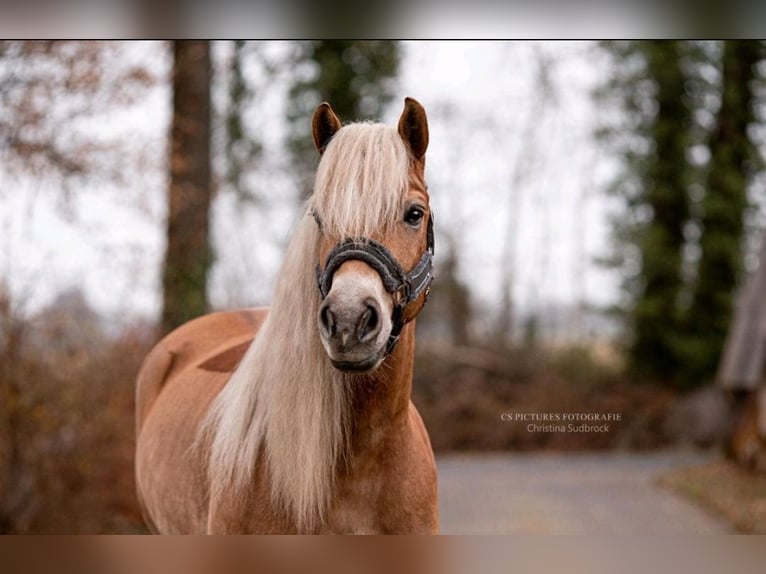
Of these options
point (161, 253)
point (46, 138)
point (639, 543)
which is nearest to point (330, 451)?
point (639, 543)

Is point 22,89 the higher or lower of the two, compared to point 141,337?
higher

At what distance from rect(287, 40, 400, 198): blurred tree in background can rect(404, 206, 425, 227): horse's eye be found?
2.19m

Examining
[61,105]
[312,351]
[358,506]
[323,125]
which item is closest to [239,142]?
[61,105]

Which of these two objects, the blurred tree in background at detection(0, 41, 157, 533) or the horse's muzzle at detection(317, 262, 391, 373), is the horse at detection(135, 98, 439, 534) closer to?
the horse's muzzle at detection(317, 262, 391, 373)

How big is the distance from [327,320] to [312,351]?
18cm

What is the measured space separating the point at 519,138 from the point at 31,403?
279cm

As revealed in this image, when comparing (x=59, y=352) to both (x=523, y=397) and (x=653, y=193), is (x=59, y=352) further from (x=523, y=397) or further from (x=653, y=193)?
(x=653, y=193)

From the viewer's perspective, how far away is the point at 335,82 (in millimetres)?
4176

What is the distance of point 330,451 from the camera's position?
1948mm

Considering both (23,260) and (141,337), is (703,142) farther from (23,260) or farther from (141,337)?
(23,260)

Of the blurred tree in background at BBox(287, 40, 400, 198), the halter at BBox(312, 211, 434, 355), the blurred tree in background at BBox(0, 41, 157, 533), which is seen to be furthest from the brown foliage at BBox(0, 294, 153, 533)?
the halter at BBox(312, 211, 434, 355)

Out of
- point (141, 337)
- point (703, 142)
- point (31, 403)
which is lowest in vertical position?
point (31, 403)

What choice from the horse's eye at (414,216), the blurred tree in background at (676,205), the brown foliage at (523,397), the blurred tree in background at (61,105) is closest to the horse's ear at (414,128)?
the horse's eye at (414,216)

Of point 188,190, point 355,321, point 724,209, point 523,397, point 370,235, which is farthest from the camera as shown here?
point 724,209
